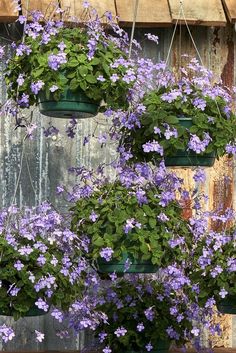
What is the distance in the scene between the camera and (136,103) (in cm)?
491

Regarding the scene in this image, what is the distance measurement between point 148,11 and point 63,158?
1008 mm

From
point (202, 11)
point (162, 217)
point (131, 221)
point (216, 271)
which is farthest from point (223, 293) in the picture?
point (202, 11)

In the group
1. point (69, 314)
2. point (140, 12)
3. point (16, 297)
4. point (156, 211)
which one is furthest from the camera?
point (140, 12)

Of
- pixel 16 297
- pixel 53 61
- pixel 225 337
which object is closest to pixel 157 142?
pixel 53 61

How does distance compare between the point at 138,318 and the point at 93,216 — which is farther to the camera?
the point at 138,318

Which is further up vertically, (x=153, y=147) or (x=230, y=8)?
(x=230, y=8)

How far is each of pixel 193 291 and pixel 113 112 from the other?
0.95 meters

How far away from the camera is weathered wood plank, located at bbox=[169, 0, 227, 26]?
5965mm

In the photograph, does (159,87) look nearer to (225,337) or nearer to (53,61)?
(53,61)

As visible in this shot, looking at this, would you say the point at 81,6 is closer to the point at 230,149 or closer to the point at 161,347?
the point at 230,149

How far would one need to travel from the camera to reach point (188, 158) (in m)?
4.83

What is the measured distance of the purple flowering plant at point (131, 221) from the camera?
184 inches

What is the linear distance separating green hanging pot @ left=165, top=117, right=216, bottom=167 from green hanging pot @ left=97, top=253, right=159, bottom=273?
49 centimetres

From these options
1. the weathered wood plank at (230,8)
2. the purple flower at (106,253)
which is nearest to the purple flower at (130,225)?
the purple flower at (106,253)
